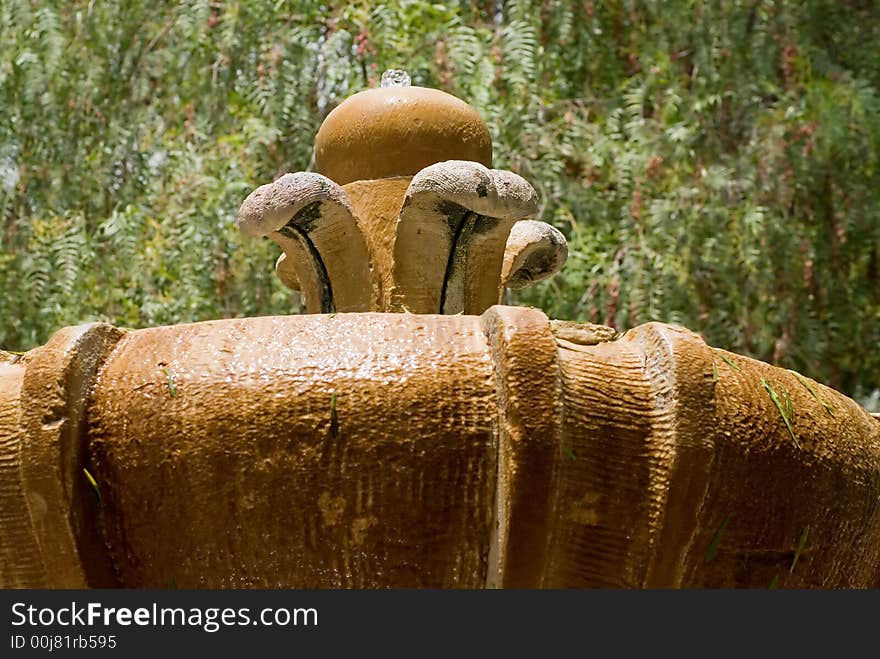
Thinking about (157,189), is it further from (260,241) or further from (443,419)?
(443,419)

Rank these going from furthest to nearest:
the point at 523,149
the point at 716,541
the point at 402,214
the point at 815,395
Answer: the point at 523,149, the point at 402,214, the point at 815,395, the point at 716,541

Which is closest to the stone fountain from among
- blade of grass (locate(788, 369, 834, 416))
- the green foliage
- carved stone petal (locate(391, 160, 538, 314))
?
blade of grass (locate(788, 369, 834, 416))

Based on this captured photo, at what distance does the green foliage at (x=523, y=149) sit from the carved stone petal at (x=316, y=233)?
3.20m

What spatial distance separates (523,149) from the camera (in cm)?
686

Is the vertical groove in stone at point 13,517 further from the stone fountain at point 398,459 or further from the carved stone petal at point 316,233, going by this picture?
the carved stone petal at point 316,233

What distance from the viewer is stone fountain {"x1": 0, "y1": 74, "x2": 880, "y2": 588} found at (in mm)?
2168

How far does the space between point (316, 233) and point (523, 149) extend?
11.7 feet

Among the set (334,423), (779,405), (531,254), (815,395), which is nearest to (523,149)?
(531,254)

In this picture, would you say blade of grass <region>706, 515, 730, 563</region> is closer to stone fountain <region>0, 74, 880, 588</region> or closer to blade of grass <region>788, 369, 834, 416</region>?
stone fountain <region>0, 74, 880, 588</region>

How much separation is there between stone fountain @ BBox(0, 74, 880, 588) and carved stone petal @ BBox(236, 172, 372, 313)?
3.12 feet

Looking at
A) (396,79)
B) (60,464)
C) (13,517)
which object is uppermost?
(396,79)

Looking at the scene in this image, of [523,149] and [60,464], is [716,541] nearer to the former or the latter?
[60,464]

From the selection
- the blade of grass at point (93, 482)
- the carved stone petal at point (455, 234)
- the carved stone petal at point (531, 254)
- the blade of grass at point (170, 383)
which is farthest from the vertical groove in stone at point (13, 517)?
the carved stone petal at point (531, 254)

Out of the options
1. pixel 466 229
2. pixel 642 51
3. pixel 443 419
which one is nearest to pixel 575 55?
pixel 642 51
